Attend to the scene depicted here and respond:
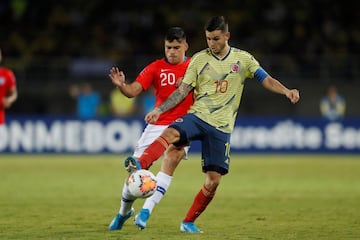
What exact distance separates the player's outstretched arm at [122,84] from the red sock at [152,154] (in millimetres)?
709

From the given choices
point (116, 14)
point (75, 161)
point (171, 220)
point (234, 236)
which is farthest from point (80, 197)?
point (116, 14)

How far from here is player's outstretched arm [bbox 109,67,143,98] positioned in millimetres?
8469

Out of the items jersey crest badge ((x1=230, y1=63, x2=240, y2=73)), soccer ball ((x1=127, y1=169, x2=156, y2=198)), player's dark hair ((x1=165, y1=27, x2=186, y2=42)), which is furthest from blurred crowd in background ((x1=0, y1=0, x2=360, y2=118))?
soccer ball ((x1=127, y1=169, x2=156, y2=198))

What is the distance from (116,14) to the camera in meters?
29.2

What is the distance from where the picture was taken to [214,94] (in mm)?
8984

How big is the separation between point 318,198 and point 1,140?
37.2ft

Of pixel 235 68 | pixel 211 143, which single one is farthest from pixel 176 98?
pixel 235 68

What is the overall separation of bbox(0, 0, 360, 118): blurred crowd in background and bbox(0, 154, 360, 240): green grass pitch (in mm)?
4904

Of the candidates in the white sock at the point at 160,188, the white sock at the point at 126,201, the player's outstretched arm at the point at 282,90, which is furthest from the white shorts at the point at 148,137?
the player's outstretched arm at the point at 282,90

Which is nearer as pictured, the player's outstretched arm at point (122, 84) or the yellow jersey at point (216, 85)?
the player's outstretched arm at point (122, 84)

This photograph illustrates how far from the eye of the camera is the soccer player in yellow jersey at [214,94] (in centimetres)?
888

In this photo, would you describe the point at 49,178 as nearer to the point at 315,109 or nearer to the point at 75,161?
the point at 75,161

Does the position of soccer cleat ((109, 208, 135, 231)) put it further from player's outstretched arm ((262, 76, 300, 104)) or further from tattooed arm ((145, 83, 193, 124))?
player's outstretched arm ((262, 76, 300, 104))

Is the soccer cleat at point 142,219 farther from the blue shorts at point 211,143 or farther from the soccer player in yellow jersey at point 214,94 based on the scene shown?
the blue shorts at point 211,143
